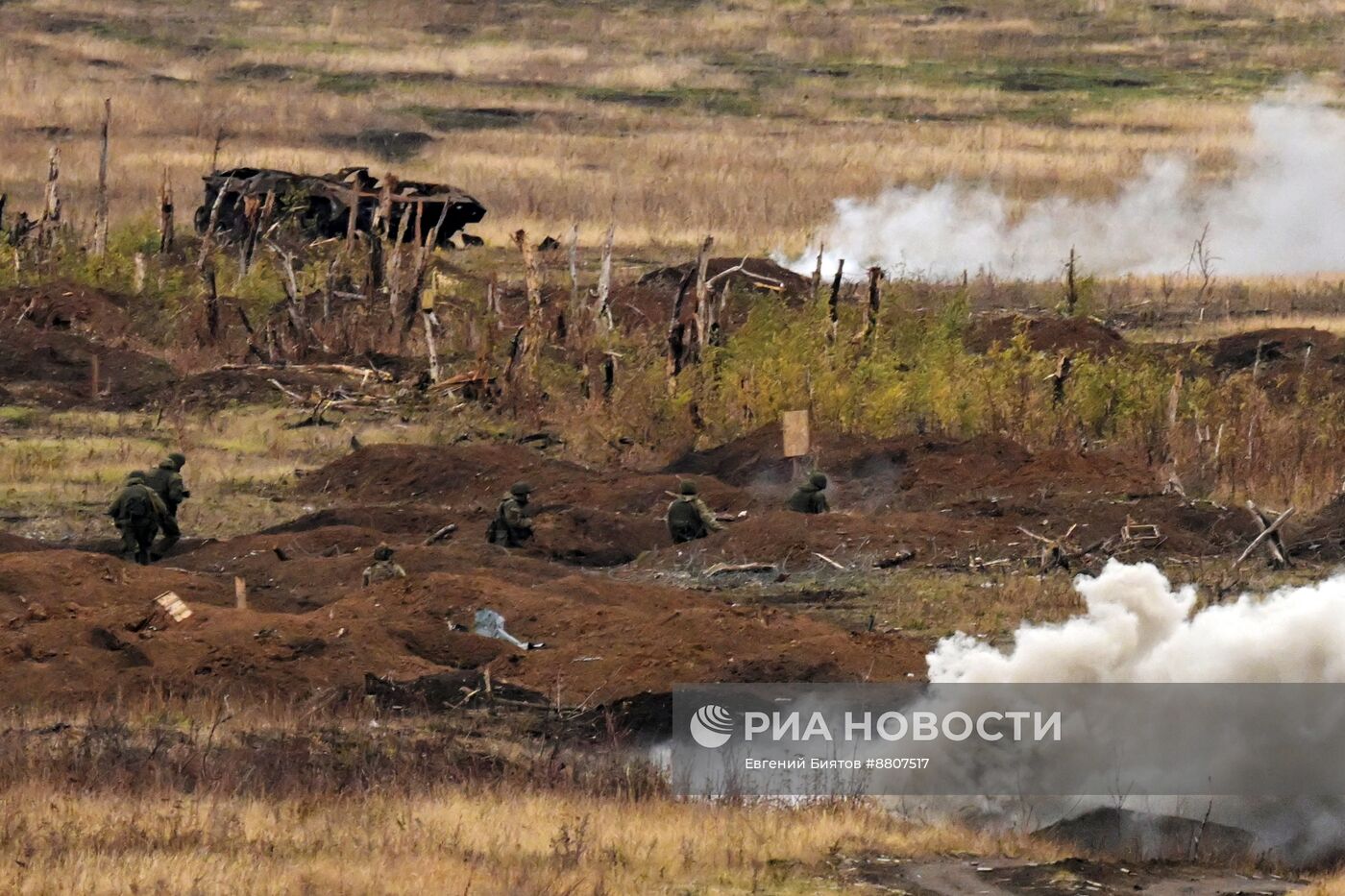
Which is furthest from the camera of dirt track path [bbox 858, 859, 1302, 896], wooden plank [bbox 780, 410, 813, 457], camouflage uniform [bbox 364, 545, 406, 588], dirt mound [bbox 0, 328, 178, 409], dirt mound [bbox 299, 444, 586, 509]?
dirt mound [bbox 0, 328, 178, 409]

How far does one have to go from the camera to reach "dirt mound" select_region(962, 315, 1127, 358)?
2997 cm

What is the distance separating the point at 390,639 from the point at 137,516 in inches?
193

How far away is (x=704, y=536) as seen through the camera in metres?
19.8

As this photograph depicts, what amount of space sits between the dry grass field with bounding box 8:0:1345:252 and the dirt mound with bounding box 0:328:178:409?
16.7m

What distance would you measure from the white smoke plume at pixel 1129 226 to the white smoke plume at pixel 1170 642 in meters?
28.1

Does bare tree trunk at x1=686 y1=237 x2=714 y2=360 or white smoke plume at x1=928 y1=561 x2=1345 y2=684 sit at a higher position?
white smoke plume at x1=928 y1=561 x2=1345 y2=684

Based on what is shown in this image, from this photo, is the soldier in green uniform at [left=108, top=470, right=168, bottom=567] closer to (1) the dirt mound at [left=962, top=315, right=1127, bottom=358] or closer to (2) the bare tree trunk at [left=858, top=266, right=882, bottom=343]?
(2) the bare tree trunk at [left=858, top=266, right=882, bottom=343]

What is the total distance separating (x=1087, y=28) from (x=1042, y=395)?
52.6m

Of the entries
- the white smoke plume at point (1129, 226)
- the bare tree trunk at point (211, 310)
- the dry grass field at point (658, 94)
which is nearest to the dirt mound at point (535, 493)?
the bare tree trunk at point (211, 310)

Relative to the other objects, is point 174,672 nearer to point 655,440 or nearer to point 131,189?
point 655,440

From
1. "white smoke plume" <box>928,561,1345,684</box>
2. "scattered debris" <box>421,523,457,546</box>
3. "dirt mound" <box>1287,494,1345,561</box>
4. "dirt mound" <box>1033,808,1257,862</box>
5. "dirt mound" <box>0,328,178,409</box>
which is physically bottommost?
"dirt mound" <box>0,328,178,409</box>

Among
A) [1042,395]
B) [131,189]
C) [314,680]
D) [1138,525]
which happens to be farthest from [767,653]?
[131,189]

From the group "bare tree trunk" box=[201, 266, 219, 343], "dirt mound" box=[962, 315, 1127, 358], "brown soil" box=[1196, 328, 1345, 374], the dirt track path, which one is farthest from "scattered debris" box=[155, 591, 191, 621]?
"brown soil" box=[1196, 328, 1345, 374]

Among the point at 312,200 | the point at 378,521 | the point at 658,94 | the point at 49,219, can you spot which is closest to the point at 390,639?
the point at 378,521
